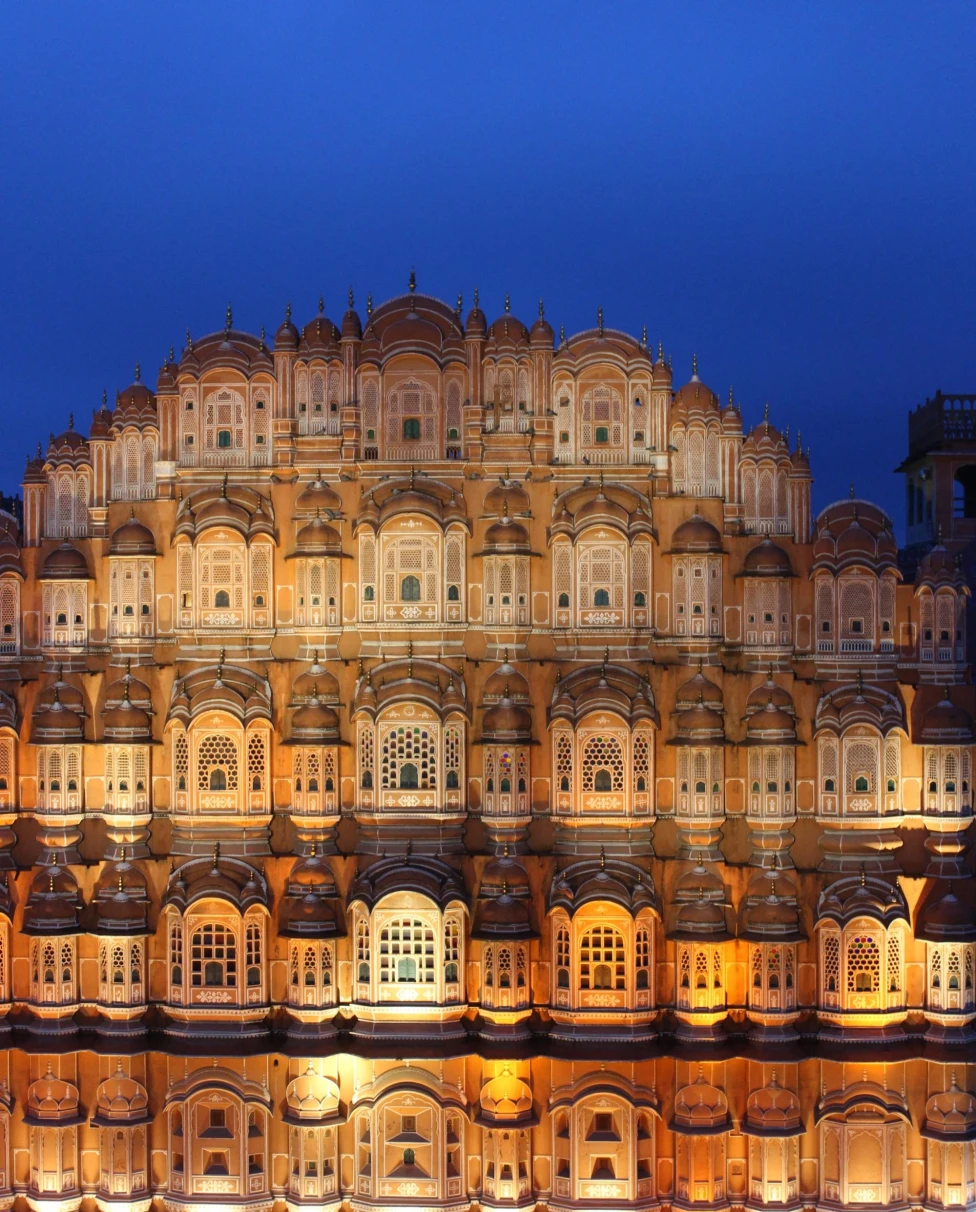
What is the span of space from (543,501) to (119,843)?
384 inches

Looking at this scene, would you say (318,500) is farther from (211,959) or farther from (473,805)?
(211,959)

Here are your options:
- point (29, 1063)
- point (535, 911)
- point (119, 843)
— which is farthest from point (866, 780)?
point (29, 1063)

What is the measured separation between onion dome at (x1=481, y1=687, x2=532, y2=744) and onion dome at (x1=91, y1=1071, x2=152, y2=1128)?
8.53 metres

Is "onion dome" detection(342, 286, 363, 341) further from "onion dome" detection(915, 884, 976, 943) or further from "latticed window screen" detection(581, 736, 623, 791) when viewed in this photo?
"onion dome" detection(915, 884, 976, 943)

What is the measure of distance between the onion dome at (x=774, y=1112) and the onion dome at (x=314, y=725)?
370 inches

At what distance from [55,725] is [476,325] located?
10.4 meters

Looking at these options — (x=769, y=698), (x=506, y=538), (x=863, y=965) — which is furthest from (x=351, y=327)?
(x=863, y=965)

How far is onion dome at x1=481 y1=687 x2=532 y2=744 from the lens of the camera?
20.9 meters

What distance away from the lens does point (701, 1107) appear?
20.6 m

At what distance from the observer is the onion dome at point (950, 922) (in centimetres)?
2058

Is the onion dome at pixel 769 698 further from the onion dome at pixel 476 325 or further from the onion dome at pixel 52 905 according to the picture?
the onion dome at pixel 52 905

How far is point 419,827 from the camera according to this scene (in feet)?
70.4

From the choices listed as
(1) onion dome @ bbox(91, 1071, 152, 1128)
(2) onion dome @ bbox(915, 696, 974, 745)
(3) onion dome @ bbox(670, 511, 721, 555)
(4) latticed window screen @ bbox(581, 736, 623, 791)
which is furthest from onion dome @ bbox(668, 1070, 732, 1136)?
(1) onion dome @ bbox(91, 1071, 152, 1128)

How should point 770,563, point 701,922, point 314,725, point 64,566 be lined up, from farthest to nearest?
point 64,566 → point 770,563 → point 314,725 → point 701,922
